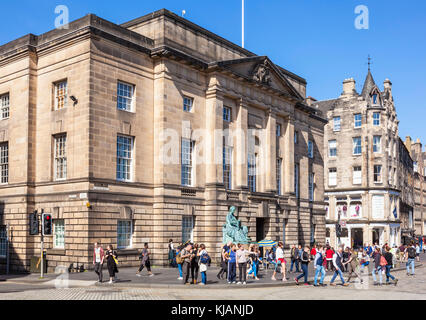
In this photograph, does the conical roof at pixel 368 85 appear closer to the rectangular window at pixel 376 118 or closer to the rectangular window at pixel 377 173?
the rectangular window at pixel 376 118

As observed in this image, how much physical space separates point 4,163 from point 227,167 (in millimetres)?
15181

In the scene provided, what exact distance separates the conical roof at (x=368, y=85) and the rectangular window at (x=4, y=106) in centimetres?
4933

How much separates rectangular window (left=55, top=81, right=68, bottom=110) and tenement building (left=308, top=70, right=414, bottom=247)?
43.2m

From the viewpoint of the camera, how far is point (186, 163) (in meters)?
35.0

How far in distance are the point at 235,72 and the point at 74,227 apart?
1629 centimetres

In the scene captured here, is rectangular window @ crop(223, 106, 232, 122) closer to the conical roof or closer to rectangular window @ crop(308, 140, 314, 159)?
rectangular window @ crop(308, 140, 314, 159)

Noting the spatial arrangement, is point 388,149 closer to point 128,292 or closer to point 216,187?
point 216,187

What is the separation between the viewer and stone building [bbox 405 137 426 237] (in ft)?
320

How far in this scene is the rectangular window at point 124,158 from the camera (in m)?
31.2

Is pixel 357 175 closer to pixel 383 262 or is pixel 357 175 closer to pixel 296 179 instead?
pixel 296 179

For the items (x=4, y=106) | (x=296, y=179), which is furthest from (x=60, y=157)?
(x=296, y=179)

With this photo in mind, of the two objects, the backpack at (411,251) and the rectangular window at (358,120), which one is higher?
the rectangular window at (358,120)

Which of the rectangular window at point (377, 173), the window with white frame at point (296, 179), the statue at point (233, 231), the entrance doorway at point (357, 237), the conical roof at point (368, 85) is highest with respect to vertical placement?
the conical roof at point (368, 85)

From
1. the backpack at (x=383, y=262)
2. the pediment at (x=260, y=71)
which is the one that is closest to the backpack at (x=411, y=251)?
the backpack at (x=383, y=262)
